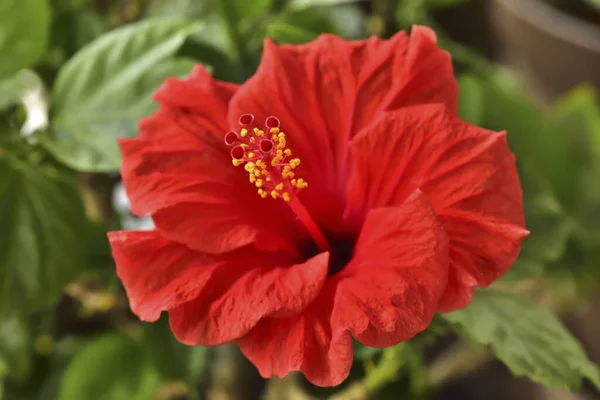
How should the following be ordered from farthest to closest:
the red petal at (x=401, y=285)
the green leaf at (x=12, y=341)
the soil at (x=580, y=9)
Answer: the soil at (x=580, y=9) → the green leaf at (x=12, y=341) → the red petal at (x=401, y=285)

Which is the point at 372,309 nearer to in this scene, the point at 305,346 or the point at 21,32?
the point at 305,346

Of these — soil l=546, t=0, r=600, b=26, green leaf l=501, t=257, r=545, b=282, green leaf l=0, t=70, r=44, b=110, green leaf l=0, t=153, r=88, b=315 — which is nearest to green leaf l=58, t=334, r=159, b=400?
green leaf l=0, t=153, r=88, b=315

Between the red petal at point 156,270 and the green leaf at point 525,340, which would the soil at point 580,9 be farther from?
the red petal at point 156,270

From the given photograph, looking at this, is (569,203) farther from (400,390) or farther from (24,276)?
(24,276)

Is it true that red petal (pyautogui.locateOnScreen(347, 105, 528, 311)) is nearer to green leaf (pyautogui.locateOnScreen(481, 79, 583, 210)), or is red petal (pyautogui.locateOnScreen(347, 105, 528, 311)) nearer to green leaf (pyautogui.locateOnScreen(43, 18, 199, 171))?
green leaf (pyautogui.locateOnScreen(43, 18, 199, 171))

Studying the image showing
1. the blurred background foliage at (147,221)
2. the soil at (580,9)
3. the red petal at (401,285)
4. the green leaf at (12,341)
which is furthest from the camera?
the soil at (580,9)

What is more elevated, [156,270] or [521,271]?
[156,270]

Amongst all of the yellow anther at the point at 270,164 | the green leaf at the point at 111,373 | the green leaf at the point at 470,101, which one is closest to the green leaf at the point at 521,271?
the green leaf at the point at 470,101

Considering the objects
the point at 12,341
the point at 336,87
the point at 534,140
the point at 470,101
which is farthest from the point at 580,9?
the point at 12,341
